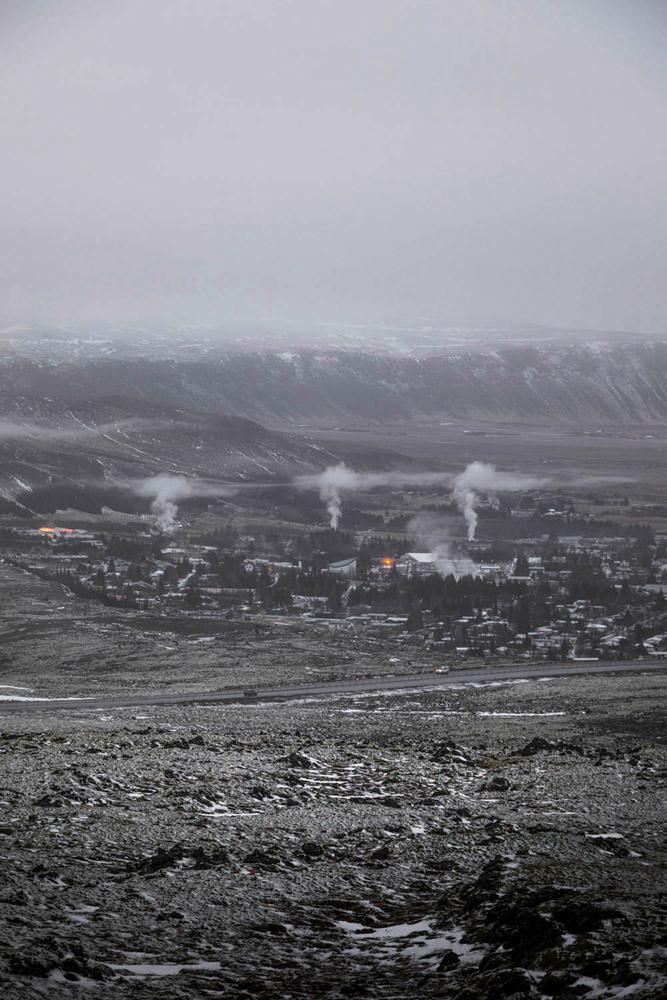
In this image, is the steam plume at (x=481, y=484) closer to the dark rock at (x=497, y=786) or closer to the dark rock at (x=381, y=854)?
the dark rock at (x=497, y=786)

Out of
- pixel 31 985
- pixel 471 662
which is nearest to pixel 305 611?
pixel 471 662

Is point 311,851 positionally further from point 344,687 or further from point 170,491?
point 170,491

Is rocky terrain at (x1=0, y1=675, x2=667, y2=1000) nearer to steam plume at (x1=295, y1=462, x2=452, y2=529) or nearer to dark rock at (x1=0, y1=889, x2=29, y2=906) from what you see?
dark rock at (x1=0, y1=889, x2=29, y2=906)

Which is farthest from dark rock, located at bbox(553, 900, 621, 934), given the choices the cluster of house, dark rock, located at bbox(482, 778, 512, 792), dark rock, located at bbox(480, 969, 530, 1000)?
the cluster of house

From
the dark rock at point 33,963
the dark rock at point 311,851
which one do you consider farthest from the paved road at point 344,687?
the dark rock at point 33,963

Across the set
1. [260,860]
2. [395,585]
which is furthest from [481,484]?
[260,860]
